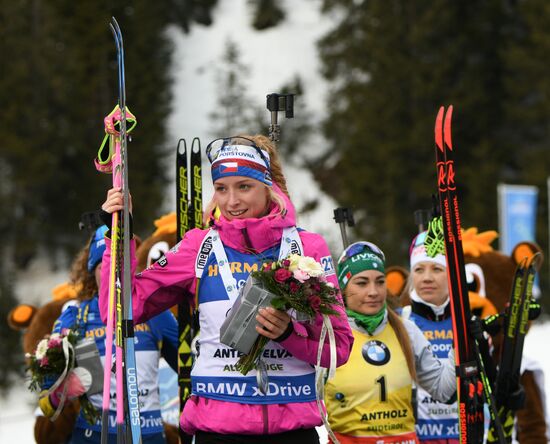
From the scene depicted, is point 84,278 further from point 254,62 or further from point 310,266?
point 254,62

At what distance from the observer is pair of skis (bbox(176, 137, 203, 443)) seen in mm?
5141

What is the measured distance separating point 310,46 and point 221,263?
163ft

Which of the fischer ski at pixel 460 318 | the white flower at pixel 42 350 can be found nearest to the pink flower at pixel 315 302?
the fischer ski at pixel 460 318

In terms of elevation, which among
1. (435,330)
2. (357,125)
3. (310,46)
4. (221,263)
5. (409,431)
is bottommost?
(409,431)

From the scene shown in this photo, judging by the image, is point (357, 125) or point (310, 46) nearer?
point (357, 125)

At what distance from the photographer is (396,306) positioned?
19.5ft

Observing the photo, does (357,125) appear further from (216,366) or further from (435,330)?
(216,366)

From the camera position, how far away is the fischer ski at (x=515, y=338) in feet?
18.4

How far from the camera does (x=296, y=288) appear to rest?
331cm

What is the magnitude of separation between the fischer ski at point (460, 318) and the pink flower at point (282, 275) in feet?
5.45

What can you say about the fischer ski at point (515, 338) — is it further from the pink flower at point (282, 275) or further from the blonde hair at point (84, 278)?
the pink flower at point (282, 275)

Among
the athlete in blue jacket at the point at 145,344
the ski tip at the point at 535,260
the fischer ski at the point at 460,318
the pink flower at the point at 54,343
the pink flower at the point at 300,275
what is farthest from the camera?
the ski tip at the point at 535,260

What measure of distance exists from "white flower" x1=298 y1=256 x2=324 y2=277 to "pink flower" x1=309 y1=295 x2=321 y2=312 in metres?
0.07

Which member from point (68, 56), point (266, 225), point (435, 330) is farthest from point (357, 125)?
point (266, 225)
